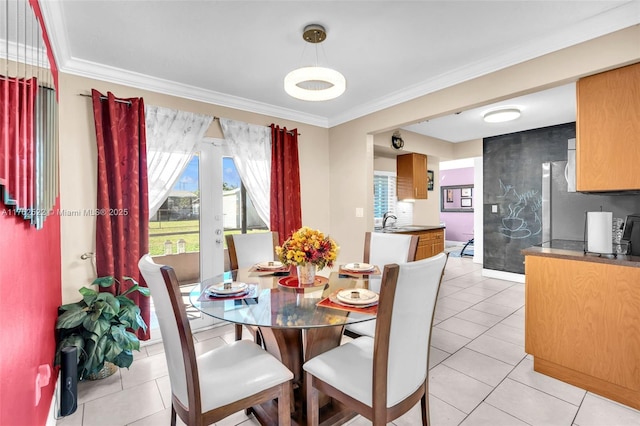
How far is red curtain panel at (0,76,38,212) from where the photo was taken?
37.7 inches

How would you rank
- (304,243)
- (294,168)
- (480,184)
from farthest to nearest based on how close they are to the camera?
(480,184)
(294,168)
(304,243)

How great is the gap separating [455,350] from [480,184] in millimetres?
4276

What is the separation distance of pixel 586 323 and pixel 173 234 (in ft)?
A: 11.8

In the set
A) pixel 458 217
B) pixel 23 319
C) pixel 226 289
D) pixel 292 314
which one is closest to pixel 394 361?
pixel 292 314

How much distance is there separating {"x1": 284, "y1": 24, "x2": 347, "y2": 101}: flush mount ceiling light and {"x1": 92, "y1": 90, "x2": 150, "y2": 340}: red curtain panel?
1.61m

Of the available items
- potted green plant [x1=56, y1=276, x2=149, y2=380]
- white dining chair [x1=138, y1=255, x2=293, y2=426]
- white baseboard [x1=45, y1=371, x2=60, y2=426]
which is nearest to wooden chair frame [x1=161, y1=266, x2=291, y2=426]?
white dining chair [x1=138, y1=255, x2=293, y2=426]

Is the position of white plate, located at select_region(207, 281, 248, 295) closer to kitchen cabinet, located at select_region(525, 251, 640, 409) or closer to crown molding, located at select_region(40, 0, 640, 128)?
crown molding, located at select_region(40, 0, 640, 128)

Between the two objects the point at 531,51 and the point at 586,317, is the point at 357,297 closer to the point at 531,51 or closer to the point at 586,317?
the point at 586,317

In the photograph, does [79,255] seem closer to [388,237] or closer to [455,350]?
[388,237]

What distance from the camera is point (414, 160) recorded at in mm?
5527

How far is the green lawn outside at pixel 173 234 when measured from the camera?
302 centimetres

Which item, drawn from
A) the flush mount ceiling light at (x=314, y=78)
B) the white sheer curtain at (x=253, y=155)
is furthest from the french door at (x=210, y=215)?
the flush mount ceiling light at (x=314, y=78)

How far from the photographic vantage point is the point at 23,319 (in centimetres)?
125

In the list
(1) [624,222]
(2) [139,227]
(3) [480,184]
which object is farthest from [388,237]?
(3) [480,184]
